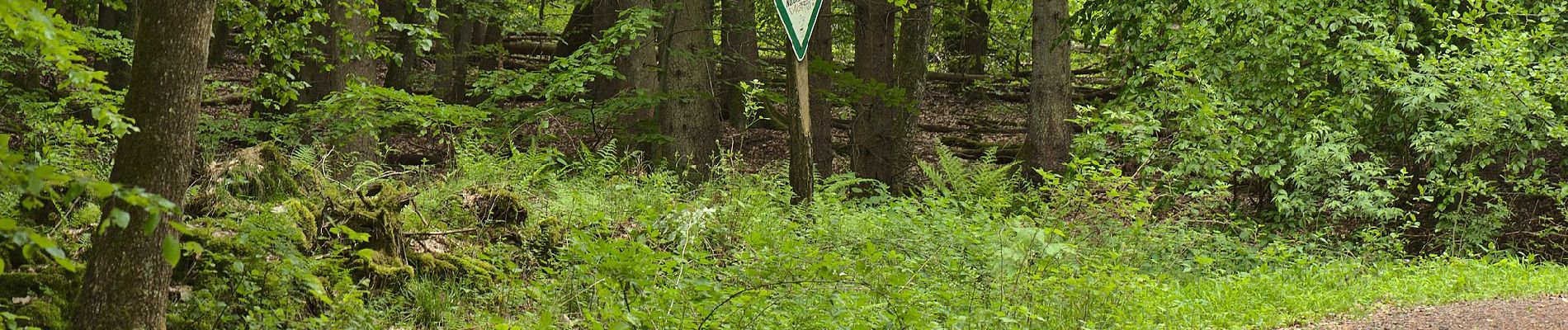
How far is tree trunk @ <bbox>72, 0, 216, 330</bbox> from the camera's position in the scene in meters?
4.76

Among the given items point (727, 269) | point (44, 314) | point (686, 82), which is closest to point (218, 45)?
point (686, 82)

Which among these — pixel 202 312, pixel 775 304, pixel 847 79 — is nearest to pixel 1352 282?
pixel 775 304

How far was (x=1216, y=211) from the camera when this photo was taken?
1212cm

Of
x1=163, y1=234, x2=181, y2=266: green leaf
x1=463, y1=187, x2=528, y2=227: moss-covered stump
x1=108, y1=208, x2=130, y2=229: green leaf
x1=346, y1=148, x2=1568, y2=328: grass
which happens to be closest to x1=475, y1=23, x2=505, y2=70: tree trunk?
x1=346, y1=148, x2=1568, y2=328: grass

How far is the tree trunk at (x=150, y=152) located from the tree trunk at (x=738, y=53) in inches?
296

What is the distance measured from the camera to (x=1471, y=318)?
7004 mm

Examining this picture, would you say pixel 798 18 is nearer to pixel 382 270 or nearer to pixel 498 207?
pixel 498 207

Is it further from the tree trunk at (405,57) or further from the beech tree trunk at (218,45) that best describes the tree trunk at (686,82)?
the beech tree trunk at (218,45)

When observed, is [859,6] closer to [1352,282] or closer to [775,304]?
[1352,282]

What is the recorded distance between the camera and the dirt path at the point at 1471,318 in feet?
22.2

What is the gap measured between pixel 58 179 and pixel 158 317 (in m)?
2.62

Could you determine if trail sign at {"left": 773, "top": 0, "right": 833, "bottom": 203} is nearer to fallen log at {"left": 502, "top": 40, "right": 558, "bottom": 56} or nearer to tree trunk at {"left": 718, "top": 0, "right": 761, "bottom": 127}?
tree trunk at {"left": 718, "top": 0, "right": 761, "bottom": 127}

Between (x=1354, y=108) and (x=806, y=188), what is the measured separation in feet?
18.7

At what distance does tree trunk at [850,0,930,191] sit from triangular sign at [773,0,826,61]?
24.7 ft
